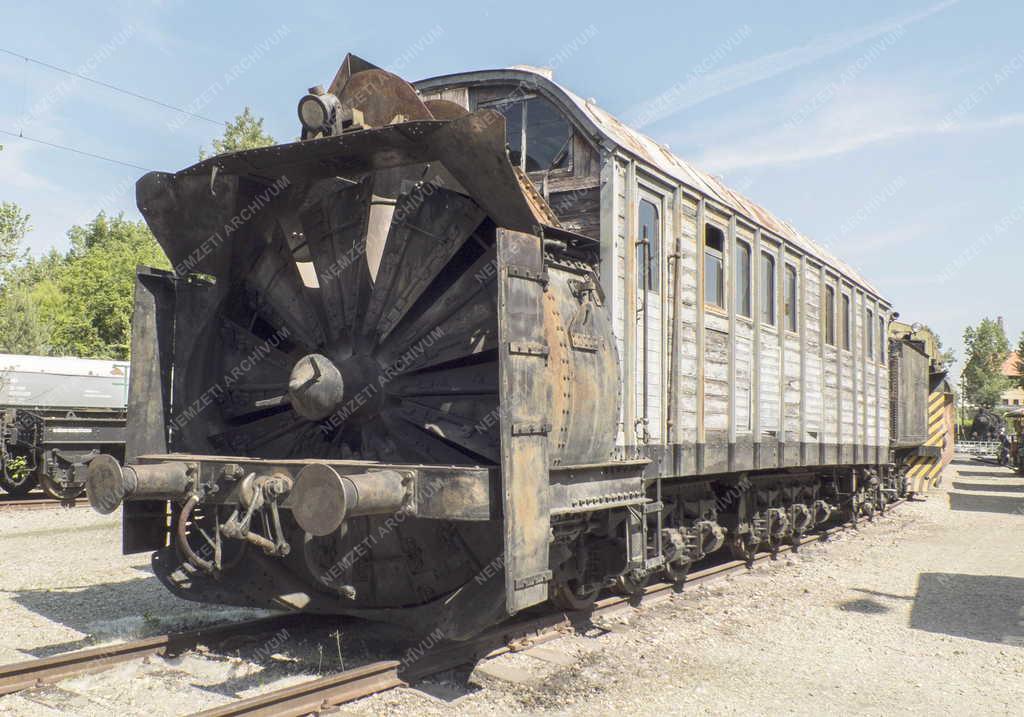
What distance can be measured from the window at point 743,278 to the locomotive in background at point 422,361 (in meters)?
0.92

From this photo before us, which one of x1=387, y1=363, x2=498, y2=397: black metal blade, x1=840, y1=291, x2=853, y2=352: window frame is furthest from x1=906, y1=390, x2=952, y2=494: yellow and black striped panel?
x1=387, y1=363, x2=498, y2=397: black metal blade

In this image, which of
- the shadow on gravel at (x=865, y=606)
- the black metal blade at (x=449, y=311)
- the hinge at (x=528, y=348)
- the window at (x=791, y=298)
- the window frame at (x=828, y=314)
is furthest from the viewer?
the window frame at (x=828, y=314)

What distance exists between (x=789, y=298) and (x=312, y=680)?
7355mm

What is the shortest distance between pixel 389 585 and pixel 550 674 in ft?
4.44

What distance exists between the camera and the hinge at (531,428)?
4855 millimetres

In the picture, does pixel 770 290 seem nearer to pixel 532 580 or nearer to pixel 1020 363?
pixel 532 580

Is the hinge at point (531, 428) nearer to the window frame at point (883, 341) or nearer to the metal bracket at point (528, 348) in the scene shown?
the metal bracket at point (528, 348)

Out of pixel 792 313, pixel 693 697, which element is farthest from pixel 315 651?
pixel 792 313

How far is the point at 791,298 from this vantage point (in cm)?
1044

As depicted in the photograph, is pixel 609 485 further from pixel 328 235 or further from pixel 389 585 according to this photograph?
pixel 328 235

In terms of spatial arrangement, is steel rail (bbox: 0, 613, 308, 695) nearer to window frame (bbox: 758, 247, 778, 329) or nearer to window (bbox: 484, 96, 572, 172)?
window (bbox: 484, 96, 572, 172)

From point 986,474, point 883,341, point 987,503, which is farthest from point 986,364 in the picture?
point 883,341

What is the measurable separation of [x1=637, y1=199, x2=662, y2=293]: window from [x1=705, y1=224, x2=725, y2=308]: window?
1.14 metres

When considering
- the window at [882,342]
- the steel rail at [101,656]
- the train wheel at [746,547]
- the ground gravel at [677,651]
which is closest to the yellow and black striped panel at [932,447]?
the window at [882,342]
